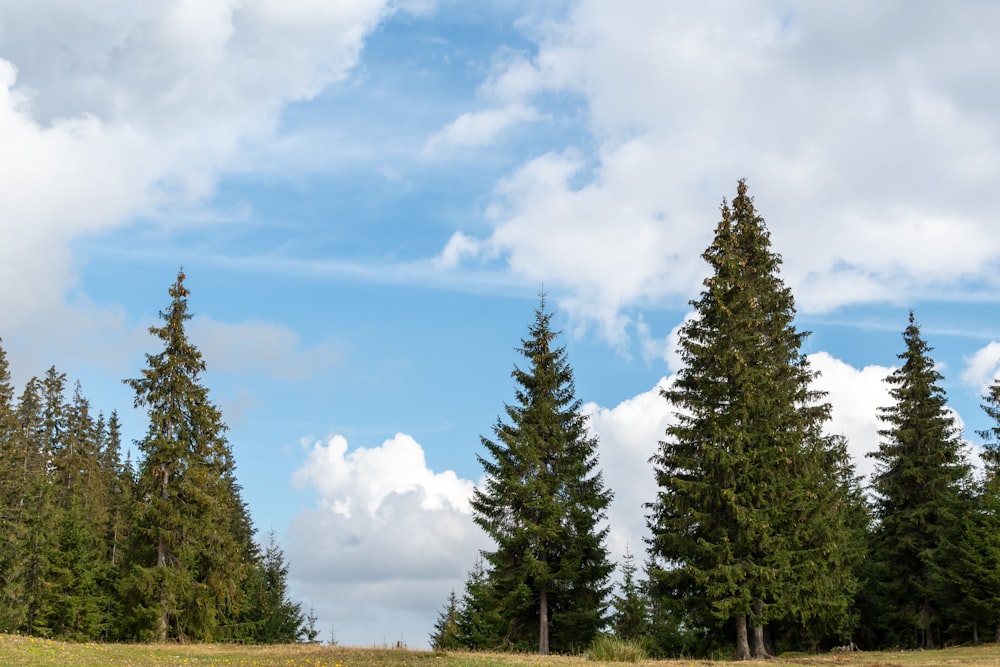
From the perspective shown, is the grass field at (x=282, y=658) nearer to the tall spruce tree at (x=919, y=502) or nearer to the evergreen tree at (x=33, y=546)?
the tall spruce tree at (x=919, y=502)

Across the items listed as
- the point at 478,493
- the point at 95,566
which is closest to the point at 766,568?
the point at 478,493

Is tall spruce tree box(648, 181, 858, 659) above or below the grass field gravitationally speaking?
above

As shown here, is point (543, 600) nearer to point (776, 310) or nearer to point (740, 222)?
point (776, 310)

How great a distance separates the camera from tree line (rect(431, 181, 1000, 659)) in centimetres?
3139

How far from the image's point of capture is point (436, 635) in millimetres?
68438

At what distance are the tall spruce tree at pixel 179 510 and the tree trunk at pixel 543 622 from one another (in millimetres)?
16949

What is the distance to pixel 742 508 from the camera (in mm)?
30703

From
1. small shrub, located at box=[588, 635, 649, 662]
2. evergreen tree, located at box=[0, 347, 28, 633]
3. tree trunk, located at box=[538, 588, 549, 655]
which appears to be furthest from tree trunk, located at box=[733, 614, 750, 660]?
evergreen tree, located at box=[0, 347, 28, 633]

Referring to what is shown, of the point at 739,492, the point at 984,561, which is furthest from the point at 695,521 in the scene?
the point at 984,561

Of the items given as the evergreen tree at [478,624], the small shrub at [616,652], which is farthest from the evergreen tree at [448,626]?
the small shrub at [616,652]

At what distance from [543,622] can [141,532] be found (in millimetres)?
20201

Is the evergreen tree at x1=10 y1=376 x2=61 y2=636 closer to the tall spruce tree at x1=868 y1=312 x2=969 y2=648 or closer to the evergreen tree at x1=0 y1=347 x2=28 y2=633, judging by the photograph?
the evergreen tree at x1=0 y1=347 x2=28 y2=633

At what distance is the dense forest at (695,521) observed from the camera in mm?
31797

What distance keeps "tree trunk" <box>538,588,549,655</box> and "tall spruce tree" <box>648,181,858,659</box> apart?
206 inches
